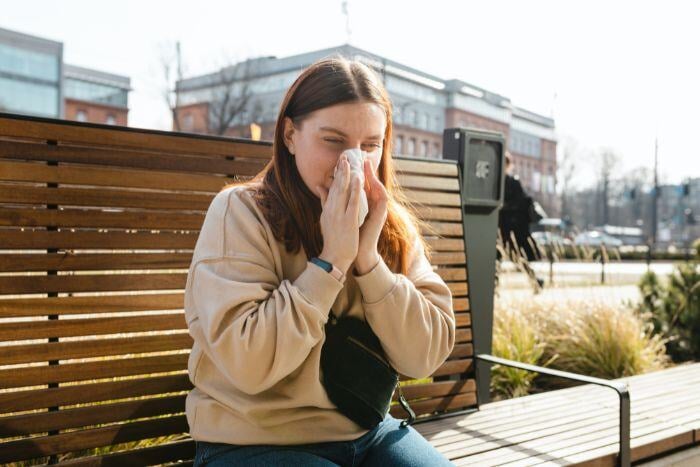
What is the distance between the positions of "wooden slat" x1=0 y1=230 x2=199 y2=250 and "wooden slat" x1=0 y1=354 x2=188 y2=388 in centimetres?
39

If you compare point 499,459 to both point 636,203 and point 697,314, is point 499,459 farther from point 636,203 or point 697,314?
point 636,203

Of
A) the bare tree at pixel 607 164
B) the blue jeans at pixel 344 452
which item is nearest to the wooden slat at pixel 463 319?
the blue jeans at pixel 344 452

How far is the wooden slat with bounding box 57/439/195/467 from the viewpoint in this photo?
7.04 feet

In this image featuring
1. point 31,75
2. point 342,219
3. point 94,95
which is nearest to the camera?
point 342,219

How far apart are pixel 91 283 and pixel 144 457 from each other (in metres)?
0.61

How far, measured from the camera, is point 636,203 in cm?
6638

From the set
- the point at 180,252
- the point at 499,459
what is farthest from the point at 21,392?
the point at 499,459

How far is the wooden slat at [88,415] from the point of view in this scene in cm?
207

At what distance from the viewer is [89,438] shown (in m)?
2.18

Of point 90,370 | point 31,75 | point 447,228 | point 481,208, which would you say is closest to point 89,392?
point 90,370

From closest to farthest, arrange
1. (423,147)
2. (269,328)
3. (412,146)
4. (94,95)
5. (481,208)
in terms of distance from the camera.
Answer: (269,328) < (481,208) < (94,95) < (412,146) < (423,147)

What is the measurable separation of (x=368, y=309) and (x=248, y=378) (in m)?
0.41

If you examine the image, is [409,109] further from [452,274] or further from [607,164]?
[452,274]

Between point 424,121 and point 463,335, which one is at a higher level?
point 424,121
